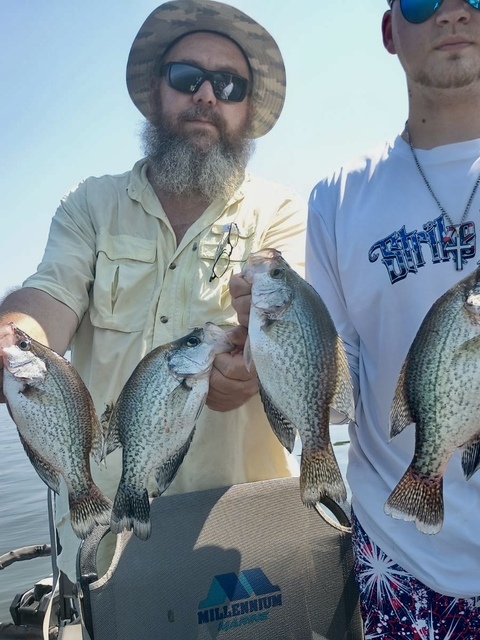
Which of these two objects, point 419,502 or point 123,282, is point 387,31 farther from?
point 419,502

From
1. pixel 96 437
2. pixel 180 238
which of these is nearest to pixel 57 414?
pixel 96 437

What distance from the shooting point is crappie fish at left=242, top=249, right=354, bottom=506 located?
2215 mm

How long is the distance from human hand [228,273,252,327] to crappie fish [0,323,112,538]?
66 cm

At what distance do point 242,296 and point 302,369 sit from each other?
15.3 inches

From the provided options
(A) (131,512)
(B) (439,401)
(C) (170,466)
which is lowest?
(A) (131,512)

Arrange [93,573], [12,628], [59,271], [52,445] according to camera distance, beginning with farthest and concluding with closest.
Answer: [12,628], [59,271], [93,573], [52,445]

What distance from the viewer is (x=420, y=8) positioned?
2.46 m

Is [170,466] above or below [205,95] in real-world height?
below

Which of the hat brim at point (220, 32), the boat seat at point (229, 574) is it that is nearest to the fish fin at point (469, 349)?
the boat seat at point (229, 574)

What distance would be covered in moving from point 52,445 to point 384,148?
72.6 inches

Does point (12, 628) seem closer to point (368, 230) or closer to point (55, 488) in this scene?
point (55, 488)

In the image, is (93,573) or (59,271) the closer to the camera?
(93,573)

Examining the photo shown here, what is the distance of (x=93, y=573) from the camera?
270 centimetres

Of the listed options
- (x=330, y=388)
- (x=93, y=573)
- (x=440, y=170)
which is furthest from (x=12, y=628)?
(x=440, y=170)
